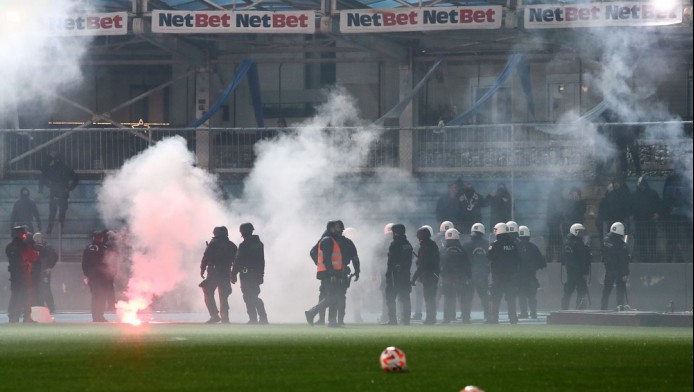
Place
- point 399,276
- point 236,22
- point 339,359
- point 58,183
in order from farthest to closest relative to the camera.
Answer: point 236,22 → point 58,183 → point 399,276 → point 339,359

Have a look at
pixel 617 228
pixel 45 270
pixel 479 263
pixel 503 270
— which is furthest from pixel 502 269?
pixel 45 270

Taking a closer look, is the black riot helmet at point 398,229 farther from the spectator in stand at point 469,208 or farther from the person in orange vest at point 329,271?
the spectator in stand at point 469,208

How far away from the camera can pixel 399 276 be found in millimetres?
23406

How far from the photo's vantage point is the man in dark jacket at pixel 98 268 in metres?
25.4

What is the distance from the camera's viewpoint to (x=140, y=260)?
1075 inches

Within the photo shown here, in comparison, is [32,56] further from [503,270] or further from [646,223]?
[646,223]

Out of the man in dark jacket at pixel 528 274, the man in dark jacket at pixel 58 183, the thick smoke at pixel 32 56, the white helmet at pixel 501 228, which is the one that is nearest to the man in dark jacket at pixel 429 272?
the white helmet at pixel 501 228

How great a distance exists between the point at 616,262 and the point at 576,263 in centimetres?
86

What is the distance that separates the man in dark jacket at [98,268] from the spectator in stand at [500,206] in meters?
7.47

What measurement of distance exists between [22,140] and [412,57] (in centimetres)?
973

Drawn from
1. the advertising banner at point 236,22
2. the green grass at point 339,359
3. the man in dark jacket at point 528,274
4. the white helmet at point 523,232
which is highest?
the advertising banner at point 236,22

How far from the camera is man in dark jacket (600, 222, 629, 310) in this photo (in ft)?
82.5

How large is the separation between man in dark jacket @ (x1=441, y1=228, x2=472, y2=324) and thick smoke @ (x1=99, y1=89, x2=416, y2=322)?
3159mm

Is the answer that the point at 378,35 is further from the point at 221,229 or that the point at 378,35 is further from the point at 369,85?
the point at 221,229
